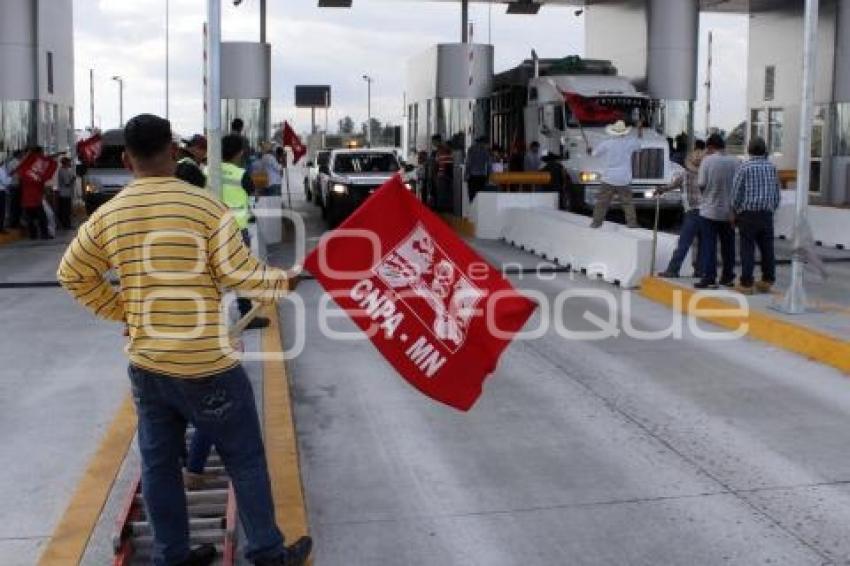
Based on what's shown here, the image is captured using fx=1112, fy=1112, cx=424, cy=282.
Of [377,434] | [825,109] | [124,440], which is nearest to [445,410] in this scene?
[377,434]

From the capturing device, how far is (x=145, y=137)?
13.9ft

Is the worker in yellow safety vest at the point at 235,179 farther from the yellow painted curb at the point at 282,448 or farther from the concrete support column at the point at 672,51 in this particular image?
the concrete support column at the point at 672,51

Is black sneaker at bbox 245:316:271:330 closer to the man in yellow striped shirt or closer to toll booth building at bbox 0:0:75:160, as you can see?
the man in yellow striped shirt

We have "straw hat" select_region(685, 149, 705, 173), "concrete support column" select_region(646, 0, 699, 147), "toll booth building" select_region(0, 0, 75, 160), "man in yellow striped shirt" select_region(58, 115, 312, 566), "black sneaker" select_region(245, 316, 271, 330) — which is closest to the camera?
"man in yellow striped shirt" select_region(58, 115, 312, 566)

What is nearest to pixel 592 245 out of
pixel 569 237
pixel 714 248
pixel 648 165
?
pixel 569 237

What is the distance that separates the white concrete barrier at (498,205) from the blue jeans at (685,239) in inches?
261

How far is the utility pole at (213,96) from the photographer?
7715 millimetres

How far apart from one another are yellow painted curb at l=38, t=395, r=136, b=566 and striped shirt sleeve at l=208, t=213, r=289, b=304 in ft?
5.43

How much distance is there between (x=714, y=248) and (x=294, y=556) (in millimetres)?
8844

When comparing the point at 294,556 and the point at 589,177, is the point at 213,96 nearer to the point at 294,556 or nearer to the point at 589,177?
the point at 294,556

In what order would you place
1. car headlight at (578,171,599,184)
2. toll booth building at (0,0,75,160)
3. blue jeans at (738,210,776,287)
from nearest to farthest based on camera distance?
blue jeans at (738,210,776,287), car headlight at (578,171,599,184), toll booth building at (0,0,75,160)

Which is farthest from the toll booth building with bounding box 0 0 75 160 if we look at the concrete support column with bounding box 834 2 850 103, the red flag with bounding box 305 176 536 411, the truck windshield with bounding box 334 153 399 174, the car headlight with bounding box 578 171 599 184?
the red flag with bounding box 305 176 536 411

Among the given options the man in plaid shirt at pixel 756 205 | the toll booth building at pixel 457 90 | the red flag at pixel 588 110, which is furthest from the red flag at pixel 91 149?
the man in plaid shirt at pixel 756 205

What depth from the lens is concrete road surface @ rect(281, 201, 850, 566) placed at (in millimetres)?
5379
